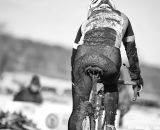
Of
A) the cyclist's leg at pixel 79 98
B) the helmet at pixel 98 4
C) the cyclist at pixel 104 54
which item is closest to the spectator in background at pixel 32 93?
the helmet at pixel 98 4

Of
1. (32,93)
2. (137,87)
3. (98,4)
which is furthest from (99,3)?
(32,93)

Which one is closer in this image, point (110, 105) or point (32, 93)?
point (110, 105)

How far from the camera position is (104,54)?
16.2 feet

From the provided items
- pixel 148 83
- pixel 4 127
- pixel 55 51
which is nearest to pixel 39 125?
pixel 4 127

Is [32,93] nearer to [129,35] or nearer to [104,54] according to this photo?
[129,35]

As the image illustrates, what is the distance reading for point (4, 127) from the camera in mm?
9430

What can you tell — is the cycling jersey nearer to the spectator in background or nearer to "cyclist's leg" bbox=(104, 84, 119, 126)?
"cyclist's leg" bbox=(104, 84, 119, 126)

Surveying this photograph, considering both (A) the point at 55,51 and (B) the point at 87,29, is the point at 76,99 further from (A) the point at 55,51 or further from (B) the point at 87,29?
(A) the point at 55,51

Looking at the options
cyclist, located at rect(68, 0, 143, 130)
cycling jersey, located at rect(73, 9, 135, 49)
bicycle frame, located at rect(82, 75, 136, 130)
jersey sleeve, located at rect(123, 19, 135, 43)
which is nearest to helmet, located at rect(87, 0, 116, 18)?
cyclist, located at rect(68, 0, 143, 130)

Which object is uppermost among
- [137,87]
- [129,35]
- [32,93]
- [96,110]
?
[129,35]

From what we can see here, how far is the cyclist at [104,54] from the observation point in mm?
4926

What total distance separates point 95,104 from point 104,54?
59 cm

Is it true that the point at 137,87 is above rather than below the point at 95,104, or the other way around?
above

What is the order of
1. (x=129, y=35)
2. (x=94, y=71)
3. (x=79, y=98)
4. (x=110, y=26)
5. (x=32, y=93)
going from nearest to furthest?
(x=94, y=71) → (x=79, y=98) → (x=110, y=26) → (x=129, y=35) → (x=32, y=93)
